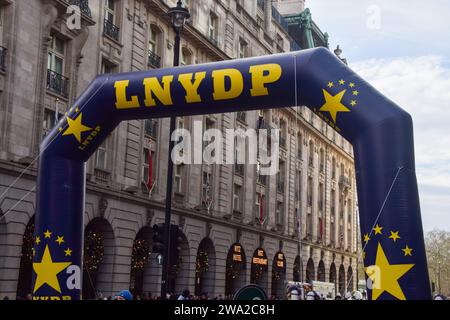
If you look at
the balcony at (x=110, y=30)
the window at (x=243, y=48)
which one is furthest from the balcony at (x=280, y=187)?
the balcony at (x=110, y=30)

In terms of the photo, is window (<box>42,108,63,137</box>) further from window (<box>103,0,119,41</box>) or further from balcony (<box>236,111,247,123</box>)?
balcony (<box>236,111,247,123</box>)

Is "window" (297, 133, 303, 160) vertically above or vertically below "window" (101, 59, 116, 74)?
above

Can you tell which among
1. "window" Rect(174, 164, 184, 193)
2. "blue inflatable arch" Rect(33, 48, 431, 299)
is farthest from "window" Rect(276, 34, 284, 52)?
"blue inflatable arch" Rect(33, 48, 431, 299)

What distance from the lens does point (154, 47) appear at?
3247cm

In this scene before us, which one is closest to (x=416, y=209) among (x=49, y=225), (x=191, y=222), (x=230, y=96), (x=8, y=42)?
(x=230, y=96)

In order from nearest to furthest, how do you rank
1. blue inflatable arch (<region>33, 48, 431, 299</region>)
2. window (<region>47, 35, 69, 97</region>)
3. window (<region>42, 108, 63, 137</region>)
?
blue inflatable arch (<region>33, 48, 431, 299</region>)
window (<region>42, 108, 63, 137</region>)
window (<region>47, 35, 69, 97</region>)

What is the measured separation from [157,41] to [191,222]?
9.68 m

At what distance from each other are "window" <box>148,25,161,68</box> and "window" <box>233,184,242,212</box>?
11.3 m

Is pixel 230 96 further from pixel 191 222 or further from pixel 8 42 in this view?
pixel 191 222

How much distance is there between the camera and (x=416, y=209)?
1083 cm

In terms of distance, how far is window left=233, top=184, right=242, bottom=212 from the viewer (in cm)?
4003

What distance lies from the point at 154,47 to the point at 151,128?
4.42m

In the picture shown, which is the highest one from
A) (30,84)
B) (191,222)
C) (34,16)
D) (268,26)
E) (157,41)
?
(268,26)

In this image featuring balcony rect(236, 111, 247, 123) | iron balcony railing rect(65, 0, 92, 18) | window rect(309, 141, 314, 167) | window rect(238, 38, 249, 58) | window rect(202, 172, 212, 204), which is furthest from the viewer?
window rect(309, 141, 314, 167)
